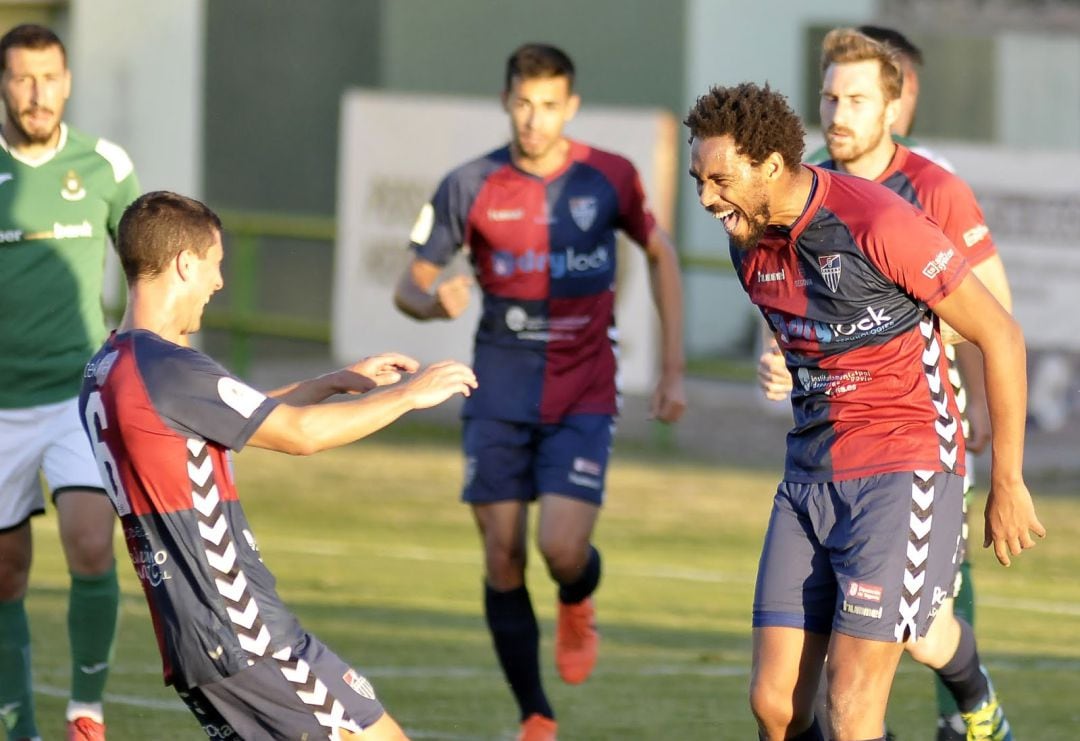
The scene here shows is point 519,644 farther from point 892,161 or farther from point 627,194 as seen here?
point 892,161

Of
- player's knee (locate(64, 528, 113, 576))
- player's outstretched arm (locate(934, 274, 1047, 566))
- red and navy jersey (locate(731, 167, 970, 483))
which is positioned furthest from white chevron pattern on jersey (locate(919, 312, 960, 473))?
player's knee (locate(64, 528, 113, 576))

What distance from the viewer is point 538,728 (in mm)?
7027

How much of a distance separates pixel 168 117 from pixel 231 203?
3.48 ft

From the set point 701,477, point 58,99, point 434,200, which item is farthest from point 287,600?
point 701,477

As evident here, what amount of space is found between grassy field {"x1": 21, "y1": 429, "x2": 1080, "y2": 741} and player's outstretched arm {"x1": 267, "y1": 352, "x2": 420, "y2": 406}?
7.10 ft

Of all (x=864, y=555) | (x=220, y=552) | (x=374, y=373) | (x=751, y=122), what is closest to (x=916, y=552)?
(x=864, y=555)

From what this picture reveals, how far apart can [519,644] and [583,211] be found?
5.44 ft

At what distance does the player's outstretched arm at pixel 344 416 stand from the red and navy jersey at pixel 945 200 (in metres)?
2.07

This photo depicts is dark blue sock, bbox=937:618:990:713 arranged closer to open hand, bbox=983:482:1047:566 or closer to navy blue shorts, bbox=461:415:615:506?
open hand, bbox=983:482:1047:566

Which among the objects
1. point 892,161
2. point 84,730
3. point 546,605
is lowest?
point 546,605

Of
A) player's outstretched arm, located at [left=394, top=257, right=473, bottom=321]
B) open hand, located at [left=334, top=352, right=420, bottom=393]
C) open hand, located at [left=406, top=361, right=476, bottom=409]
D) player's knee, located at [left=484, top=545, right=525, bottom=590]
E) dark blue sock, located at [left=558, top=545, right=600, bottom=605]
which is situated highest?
open hand, located at [left=406, top=361, right=476, bottom=409]

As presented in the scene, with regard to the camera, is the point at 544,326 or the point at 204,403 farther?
the point at 544,326

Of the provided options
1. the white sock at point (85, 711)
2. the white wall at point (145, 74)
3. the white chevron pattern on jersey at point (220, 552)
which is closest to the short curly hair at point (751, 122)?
the white chevron pattern on jersey at point (220, 552)

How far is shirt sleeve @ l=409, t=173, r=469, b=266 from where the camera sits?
7.71 meters
